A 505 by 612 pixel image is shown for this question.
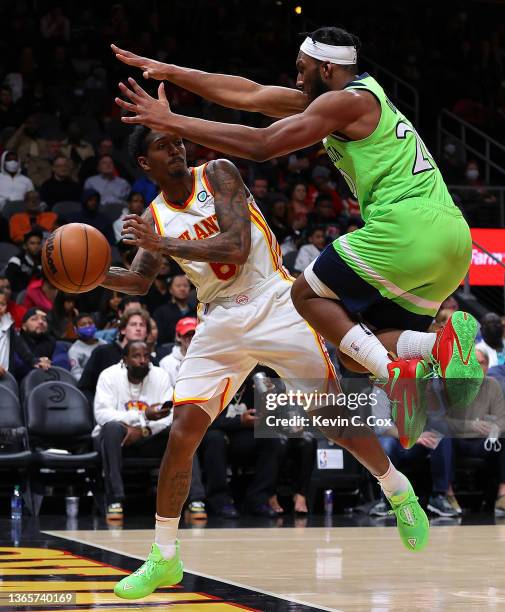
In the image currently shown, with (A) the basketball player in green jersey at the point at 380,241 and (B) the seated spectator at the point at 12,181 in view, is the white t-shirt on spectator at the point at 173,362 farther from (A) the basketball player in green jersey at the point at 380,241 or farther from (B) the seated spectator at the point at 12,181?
(A) the basketball player in green jersey at the point at 380,241

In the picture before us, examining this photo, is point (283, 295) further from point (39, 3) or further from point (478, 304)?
point (39, 3)

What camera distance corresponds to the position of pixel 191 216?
5.55 m

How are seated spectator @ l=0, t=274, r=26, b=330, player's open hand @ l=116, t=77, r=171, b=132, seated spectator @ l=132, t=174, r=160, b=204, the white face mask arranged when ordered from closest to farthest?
player's open hand @ l=116, t=77, r=171, b=132 → seated spectator @ l=0, t=274, r=26, b=330 → the white face mask → seated spectator @ l=132, t=174, r=160, b=204

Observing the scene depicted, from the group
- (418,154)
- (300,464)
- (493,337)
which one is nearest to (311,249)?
(493,337)

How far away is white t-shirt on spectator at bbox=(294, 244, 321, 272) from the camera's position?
470 inches

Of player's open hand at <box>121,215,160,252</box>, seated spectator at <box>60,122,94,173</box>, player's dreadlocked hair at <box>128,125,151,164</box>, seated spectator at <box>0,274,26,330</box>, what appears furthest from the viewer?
seated spectator at <box>60,122,94,173</box>

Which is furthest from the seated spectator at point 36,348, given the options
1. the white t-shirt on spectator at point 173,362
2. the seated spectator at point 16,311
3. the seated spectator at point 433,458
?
the seated spectator at point 433,458

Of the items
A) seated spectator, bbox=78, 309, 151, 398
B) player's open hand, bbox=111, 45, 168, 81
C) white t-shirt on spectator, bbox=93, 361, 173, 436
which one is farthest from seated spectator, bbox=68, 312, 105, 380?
player's open hand, bbox=111, 45, 168, 81

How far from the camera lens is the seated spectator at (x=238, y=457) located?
30.2 ft

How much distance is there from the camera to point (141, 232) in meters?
4.84

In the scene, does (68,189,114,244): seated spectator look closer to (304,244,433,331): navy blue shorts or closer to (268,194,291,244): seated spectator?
(268,194,291,244): seated spectator

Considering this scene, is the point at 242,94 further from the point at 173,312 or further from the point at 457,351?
the point at 173,312

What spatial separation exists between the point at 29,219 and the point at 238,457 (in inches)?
150

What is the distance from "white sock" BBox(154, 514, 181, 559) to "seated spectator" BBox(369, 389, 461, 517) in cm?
441
